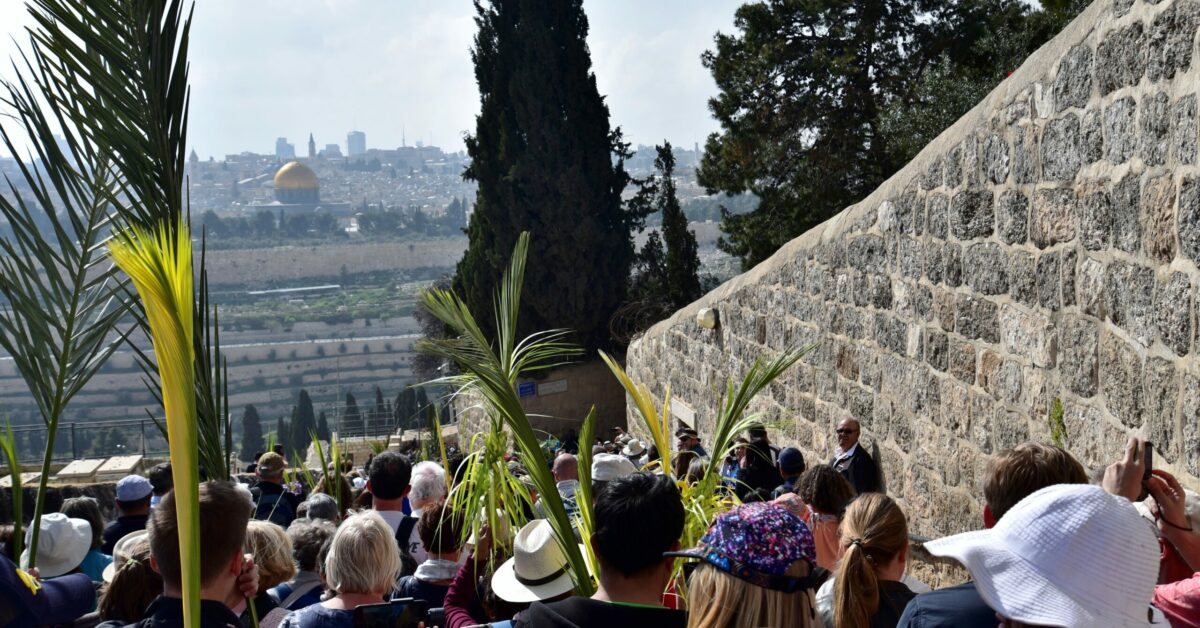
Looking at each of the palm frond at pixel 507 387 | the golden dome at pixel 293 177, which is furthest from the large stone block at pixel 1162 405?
the golden dome at pixel 293 177

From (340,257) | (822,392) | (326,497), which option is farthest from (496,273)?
(340,257)

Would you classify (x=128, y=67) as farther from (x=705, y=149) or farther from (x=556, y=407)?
(x=556, y=407)

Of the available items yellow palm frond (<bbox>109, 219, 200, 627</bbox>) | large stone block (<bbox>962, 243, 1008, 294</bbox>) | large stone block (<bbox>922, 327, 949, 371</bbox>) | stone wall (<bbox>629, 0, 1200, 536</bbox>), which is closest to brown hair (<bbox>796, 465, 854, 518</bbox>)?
stone wall (<bbox>629, 0, 1200, 536</bbox>)

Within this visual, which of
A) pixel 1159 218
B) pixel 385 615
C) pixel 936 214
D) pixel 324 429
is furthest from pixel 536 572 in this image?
pixel 324 429

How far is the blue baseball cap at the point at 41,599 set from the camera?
2.26m

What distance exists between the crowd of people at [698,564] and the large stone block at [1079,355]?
1.80ft

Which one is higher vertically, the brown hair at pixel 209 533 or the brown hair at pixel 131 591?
the brown hair at pixel 209 533

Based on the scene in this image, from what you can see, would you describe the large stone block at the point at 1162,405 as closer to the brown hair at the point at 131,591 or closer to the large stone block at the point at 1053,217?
the large stone block at the point at 1053,217

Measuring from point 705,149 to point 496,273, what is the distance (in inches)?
175

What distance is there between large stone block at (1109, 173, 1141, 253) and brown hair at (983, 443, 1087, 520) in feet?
3.73

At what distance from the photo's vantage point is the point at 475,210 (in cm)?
1864

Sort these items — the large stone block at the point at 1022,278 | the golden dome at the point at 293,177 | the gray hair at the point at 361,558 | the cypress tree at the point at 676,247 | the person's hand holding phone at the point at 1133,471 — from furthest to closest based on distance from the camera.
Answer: the golden dome at the point at 293,177 < the cypress tree at the point at 676,247 < the large stone block at the point at 1022,278 < the gray hair at the point at 361,558 < the person's hand holding phone at the point at 1133,471

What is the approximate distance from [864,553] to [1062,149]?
1.93 meters

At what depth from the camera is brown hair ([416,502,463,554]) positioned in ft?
11.2
